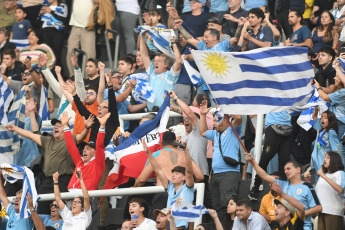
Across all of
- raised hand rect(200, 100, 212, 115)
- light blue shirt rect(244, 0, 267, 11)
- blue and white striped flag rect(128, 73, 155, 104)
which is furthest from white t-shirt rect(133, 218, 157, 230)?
light blue shirt rect(244, 0, 267, 11)

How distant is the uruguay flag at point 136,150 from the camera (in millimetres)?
15508

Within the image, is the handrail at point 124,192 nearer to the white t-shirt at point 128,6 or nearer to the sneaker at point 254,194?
the sneaker at point 254,194

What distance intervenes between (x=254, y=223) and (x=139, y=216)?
1641 millimetres

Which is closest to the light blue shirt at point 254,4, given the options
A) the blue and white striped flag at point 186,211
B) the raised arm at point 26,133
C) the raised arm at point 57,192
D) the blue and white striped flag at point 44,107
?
the blue and white striped flag at point 44,107

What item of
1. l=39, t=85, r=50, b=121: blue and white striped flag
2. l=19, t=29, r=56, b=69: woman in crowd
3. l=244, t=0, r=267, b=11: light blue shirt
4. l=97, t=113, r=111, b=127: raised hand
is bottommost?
l=39, t=85, r=50, b=121: blue and white striped flag

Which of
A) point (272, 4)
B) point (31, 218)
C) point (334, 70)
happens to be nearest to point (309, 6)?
point (272, 4)

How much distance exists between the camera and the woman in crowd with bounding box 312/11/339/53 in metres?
18.0

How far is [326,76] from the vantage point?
1669 centimetres

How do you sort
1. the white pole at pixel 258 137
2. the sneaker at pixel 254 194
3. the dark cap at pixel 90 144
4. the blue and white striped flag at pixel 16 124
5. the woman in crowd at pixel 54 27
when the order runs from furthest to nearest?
Answer: the woman in crowd at pixel 54 27, the blue and white striped flag at pixel 16 124, the dark cap at pixel 90 144, the white pole at pixel 258 137, the sneaker at pixel 254 194

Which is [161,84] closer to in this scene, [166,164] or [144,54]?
[144,54]

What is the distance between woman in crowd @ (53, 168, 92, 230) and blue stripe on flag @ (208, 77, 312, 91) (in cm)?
266

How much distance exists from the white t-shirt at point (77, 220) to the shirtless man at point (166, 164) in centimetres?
87

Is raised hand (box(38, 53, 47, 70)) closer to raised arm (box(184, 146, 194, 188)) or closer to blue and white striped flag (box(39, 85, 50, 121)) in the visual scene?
blue and white striped flag (box(39, 85, 50, 121))

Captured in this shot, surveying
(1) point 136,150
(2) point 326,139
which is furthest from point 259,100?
(1) point 136,150
